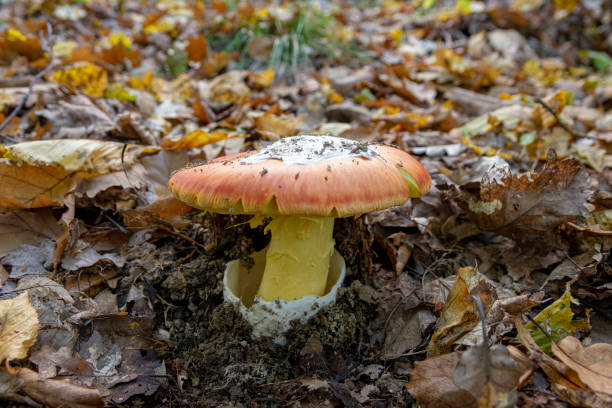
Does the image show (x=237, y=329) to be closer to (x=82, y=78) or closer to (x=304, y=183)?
(x=304, y=183)

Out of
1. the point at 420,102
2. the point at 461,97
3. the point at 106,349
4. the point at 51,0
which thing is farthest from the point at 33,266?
the point at 51,0

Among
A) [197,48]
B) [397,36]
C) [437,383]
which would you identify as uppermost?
[397,36]

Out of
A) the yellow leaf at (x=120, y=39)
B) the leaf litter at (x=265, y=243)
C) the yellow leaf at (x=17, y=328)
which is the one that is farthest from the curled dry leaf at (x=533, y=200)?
the yellow leaf at (x=120, y=39)

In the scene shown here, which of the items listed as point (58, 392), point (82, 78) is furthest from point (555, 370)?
point (82, 78)

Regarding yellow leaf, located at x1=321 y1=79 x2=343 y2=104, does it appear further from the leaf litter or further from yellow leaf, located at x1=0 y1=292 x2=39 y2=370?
yellow leaf, located at x1=0 y1=292 x2=39 y2=370

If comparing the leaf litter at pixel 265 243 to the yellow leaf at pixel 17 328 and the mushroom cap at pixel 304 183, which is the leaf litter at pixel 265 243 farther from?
the mushroom cap at pixel 304 183

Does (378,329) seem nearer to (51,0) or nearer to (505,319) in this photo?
(505,319)

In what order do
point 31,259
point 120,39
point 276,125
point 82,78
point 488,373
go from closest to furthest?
point 488,373 < point 31,259 < point 276,125 < point 82,78 < point 120,39
